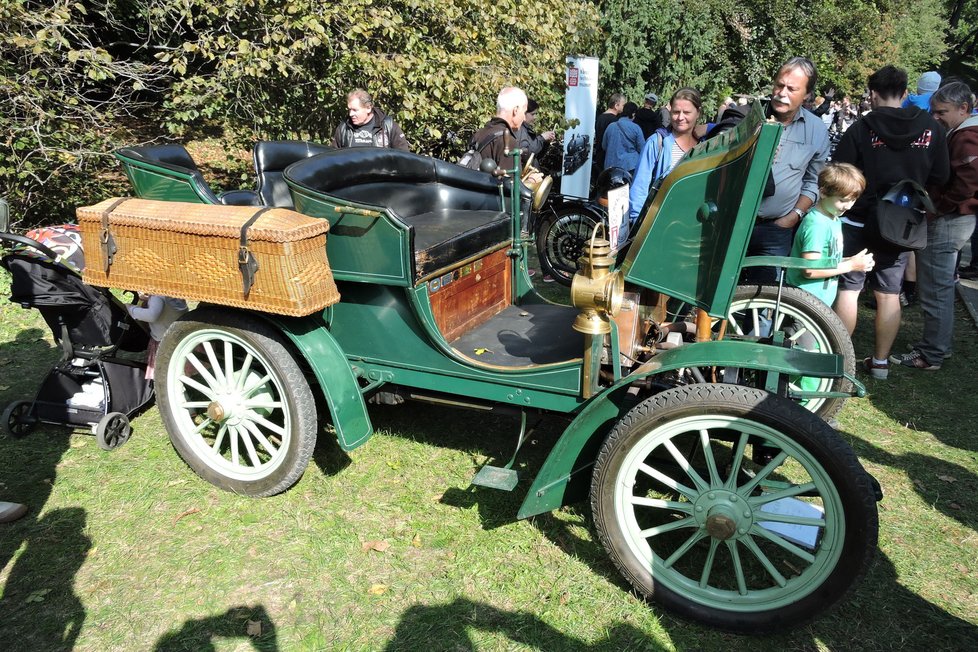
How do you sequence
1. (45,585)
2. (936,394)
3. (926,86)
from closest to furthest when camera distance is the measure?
(45,585)
(936,394)
(926,86)

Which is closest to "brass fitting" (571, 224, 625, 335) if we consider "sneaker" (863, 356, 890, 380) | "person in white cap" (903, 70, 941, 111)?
"sneaker" (863, 356, 890, 380)

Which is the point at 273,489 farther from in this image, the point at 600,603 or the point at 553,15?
the point at 553,15

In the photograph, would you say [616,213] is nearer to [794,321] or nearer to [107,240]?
[794,321]

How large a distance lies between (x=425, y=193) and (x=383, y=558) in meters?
1.93

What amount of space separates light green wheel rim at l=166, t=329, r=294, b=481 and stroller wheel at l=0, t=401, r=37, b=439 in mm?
1110

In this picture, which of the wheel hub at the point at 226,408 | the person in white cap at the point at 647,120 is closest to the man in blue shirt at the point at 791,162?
the wheel hub at the point at 226,408

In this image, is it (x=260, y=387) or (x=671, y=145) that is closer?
(x=260, y=387)

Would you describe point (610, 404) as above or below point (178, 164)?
below

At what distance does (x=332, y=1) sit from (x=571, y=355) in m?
4.27

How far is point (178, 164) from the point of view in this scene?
135 inches

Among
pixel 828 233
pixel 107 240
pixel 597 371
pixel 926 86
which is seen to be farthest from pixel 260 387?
pixel 926 86

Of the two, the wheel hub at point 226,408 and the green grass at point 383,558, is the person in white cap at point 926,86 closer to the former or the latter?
the green grass at point 383,558

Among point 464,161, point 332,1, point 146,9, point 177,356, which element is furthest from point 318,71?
point 177,356

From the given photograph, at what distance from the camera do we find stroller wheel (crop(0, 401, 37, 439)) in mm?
3488
